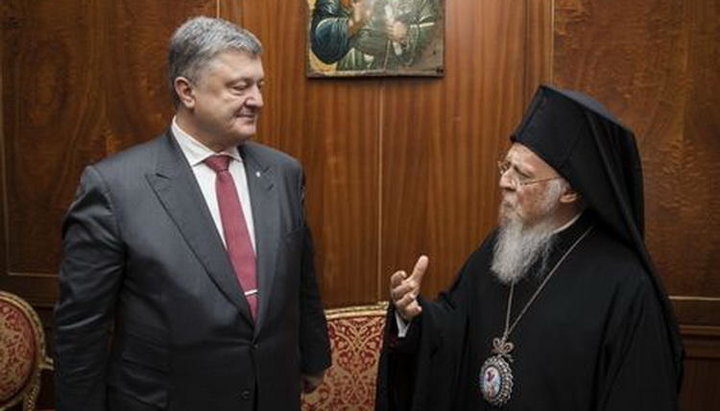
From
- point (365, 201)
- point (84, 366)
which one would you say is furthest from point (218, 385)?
point (365, 201)

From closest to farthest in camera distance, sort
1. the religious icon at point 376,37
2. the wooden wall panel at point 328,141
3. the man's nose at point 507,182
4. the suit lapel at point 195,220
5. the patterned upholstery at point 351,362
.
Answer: the suit lapel at point 195,220, the man's nose at point 507,182, the patterned upholstery at point 351,362, the religious icon at point 376,37, the wooden wall panel at point 328,141

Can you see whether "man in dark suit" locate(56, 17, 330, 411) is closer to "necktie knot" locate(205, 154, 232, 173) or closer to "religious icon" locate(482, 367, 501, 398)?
"necktie knot" locate(205, 154, 232, 173)

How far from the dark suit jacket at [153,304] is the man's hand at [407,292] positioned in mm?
370

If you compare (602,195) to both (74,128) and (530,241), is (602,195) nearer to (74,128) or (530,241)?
(530,241)

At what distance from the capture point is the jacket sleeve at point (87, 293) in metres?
2.12

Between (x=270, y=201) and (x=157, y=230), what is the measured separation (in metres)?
0.38

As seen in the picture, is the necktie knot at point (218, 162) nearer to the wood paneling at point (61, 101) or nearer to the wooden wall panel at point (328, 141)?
the wooden wall panel at point (328, 141)

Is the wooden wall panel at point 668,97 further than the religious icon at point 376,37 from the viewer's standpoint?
No

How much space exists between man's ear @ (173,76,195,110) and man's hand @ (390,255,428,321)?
0.81 meters

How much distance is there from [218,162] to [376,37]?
51.4 inches

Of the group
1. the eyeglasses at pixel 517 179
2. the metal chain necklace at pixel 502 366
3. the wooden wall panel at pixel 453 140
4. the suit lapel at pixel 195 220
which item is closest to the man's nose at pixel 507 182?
the eyeglasses at pixel 517 179

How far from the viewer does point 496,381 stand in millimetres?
2256

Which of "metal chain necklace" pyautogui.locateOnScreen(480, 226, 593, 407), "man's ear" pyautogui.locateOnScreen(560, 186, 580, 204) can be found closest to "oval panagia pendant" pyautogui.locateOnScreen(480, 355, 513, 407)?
"metal chain necklace" pyautogui.locateOnScreen(480, 226, 593, 407)

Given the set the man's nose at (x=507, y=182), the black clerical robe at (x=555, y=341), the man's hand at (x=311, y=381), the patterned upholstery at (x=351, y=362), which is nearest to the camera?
the black clerical robe at (x=555, y=341)
